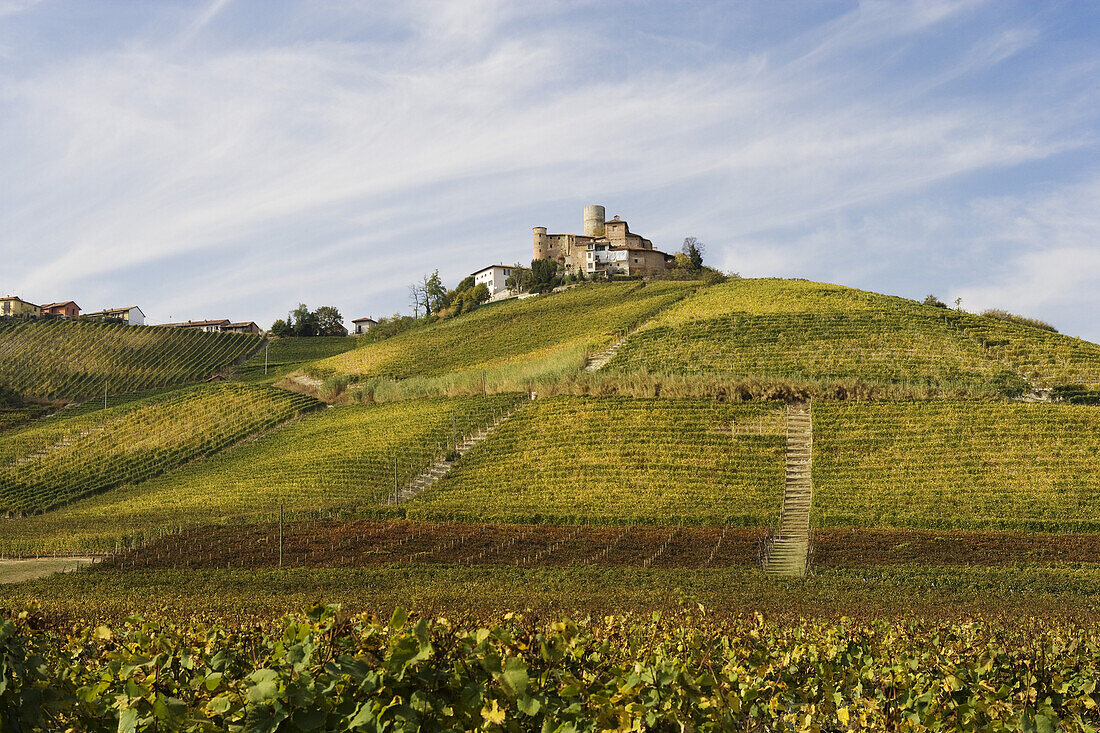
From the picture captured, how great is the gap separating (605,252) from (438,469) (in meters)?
94.8

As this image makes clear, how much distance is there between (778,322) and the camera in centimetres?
6838

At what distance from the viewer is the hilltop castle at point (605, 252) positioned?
445ft

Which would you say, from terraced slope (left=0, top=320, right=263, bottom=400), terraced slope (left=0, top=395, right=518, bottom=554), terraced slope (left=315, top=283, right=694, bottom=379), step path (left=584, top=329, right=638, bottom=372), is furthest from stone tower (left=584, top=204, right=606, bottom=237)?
terraced slope (left=0, top=395, right=518, bottom=554)

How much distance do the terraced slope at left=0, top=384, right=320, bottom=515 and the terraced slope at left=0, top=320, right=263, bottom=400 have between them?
1467 cm

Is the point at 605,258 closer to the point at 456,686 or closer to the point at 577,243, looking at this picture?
the point at 577,243

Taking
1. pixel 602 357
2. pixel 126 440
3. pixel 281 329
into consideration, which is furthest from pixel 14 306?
pixel 602 357

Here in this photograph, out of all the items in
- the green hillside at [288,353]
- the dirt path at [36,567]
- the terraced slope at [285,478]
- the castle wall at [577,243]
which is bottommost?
the dirt path at [36,567]

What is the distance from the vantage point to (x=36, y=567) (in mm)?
30672

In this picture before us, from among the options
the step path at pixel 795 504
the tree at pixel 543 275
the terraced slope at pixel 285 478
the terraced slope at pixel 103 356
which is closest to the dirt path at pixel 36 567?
the terraced slope at pixel 285 478

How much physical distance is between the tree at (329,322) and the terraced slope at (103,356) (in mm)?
13013

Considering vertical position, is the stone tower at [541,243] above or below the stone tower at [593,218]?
below

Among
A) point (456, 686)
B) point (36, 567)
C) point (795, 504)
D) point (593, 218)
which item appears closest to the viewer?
point (456, 686)

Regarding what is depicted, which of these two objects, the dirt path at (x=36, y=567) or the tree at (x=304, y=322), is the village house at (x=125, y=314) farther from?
the dirt path at (x=36, y=567)

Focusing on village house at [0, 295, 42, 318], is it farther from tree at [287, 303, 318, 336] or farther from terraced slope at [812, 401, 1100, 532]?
terraced slope at [812, 401, 1100, 532]
